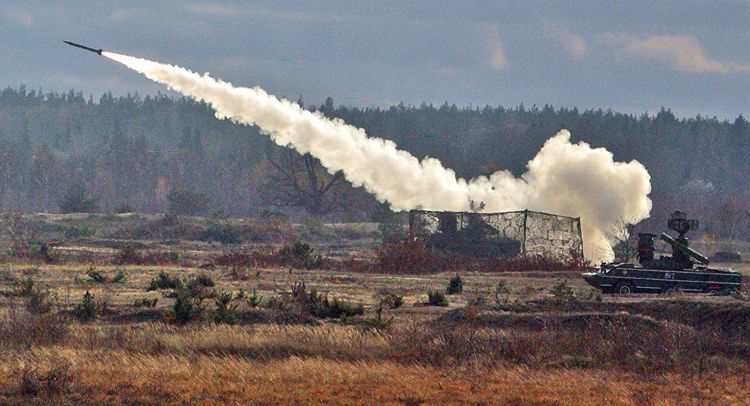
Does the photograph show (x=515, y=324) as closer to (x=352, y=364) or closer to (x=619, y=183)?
(x=352, y=364)

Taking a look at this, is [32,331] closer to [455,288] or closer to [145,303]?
[145,303]

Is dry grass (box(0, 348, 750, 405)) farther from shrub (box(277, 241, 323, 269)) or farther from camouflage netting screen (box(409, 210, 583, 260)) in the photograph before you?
camouflage netting screen (box(409, 210, 583, 260))

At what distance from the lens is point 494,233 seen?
6681 cm

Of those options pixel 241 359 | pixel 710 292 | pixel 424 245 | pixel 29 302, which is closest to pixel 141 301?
pixel 29 302

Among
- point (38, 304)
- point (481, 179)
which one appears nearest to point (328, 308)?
point (38, 304)

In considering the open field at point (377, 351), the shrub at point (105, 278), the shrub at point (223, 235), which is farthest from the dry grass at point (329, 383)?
the shrub at point (223, 235)

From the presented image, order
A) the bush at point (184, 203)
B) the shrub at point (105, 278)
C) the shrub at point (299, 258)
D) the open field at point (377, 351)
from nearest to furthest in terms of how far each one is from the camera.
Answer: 1. the open field at point (377, 351)
2. the shrub at point (105, 278)
3. the shrub at point (299, 258)
4. the bush at point (184, 203)

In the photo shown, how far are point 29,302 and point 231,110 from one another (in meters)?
25.5

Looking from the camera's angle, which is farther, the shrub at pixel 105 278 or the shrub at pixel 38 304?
the shrub at pixel 105 278

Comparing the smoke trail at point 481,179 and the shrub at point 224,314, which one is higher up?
the smoke trail at point 481,179

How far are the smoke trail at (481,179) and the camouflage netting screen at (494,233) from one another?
17.0ft

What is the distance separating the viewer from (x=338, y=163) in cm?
6806

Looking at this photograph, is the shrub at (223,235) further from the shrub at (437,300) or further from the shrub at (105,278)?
the shrub at (437,300)

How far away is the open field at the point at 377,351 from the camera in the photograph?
80.4ft
